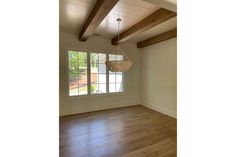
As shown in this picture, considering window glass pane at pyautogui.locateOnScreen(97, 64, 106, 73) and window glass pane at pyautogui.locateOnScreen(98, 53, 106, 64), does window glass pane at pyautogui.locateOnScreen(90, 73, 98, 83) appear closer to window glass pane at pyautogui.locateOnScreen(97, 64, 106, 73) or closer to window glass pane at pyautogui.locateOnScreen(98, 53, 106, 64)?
window glass pane at pyautogui.locateOnScreen(97, 64, 106, 73)

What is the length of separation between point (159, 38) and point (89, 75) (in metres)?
2.49

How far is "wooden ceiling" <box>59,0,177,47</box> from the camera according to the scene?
2373 millimetres

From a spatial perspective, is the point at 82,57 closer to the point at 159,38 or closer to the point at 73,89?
the point at 73,89

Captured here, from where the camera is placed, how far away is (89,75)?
467 cm

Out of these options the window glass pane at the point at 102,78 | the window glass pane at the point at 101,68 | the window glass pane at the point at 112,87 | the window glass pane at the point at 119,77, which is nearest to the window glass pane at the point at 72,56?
the window glass pane at the point at 101,68

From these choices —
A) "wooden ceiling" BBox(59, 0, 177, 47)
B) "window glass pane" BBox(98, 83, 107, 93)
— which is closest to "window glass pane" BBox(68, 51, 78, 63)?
"wooden ceiling" BBox(59, 0, 177, 47)

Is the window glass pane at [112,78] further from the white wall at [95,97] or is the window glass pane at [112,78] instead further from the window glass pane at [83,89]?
the window glass pane at [83,89]

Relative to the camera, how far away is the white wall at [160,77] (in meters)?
4.20

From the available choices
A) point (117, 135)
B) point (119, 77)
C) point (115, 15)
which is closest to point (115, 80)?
point (119, 77)

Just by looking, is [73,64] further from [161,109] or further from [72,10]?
[161,109]

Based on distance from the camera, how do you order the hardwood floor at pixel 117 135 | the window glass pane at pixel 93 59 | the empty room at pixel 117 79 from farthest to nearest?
the window glass pane at pixel 93 59
the empty room at pixel 117 79
the hardwood floor at pixel 117 135

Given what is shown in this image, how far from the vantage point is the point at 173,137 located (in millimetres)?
2824

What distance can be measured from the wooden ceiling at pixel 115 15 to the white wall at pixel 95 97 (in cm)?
58
